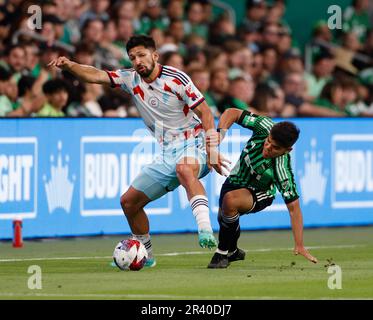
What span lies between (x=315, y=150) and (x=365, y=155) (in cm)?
87

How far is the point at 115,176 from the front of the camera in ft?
59.5

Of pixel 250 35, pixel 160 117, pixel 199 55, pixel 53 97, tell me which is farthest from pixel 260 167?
pixel 250 35

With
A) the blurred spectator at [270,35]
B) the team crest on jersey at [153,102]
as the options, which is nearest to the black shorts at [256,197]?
the team crest on jersey at [153,102]

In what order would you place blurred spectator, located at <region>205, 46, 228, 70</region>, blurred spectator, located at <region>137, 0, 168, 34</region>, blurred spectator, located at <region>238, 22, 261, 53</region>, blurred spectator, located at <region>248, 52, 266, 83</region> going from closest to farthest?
1. blurred spectator, located at <region>205, 46, 228, 70</region>
2. blurred spectator, located at <region>137, 0, 168, 34</region>
3. blurred spectator, located at <region>248, 52, 266, 83</region>
4. blurred spectator, located at <region>238, 22, 261, 53</region>

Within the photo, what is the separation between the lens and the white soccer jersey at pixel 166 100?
46.2 feet

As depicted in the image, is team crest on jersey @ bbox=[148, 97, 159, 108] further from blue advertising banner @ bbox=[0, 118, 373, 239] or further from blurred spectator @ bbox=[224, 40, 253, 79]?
blurred spectator @ bbox=[224, 40, 253, 79]

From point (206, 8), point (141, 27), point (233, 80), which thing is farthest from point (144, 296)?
point (206, 8)

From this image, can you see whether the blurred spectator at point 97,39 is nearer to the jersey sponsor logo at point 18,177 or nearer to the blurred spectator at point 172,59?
the blurred spectator at point 172,59

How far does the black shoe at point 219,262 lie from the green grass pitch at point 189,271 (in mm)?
83

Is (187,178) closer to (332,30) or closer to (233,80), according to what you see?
(233,80)

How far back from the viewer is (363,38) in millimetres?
26766

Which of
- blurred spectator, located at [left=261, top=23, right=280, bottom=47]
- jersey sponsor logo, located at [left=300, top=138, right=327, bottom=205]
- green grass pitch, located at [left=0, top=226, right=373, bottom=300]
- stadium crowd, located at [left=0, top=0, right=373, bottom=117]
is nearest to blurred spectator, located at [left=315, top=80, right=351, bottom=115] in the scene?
stadium crowd, located at [left=0, top=0, right=373, bottom=117]

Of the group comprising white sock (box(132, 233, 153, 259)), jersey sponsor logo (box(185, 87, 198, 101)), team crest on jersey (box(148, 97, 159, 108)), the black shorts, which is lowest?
white sock (box(132, 233, 153, 259))

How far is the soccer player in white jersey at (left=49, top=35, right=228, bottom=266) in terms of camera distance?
14.0m
